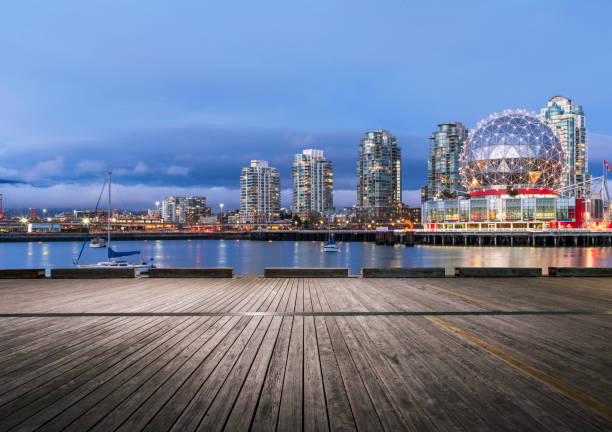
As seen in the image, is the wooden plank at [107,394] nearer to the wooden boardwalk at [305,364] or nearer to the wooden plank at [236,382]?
the wooden boardwalk at [305,364]

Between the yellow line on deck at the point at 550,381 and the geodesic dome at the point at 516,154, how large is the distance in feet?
349

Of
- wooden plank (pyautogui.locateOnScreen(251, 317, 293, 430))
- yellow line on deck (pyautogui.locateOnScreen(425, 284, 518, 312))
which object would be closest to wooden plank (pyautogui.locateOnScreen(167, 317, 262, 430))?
wooden plank (pyautogui.locateOnScreen(251, 317, 293, 430))

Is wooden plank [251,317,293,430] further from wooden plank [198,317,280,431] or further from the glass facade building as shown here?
the glass facade building

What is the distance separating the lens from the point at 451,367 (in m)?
5.34

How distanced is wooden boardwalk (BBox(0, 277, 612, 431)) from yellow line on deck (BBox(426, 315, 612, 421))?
0.02 meters

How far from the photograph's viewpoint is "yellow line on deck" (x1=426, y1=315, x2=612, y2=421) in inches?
164

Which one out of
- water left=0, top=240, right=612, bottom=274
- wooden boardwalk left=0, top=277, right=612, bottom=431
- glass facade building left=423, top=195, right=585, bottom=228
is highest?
glass facade building left=423, top=195, right=585, bottom=228

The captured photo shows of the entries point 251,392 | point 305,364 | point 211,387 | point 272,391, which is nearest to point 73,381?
point 211,387

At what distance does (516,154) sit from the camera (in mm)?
98562

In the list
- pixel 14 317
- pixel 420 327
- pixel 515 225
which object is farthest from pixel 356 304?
pixel 515 225

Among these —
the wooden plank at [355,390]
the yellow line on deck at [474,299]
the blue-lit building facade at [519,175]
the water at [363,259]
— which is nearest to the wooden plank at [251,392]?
the wooden plank at [355,390]

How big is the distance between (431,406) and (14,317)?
357 inches

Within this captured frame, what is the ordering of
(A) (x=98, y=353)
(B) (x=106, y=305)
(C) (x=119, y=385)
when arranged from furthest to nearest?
1. (B) (x=106, y=305)
2. (A) (x=98, y=353)
3. (C) (x=119, y=385)

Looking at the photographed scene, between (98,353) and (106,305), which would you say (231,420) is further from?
(106,305)
